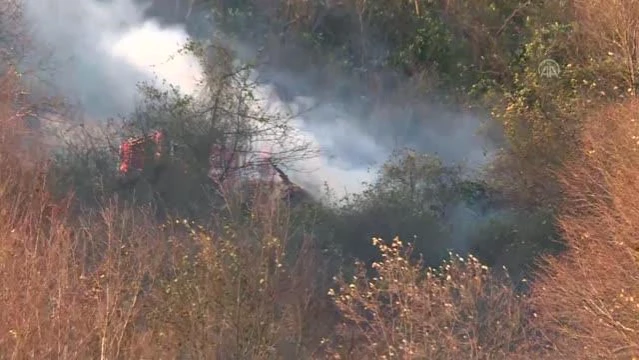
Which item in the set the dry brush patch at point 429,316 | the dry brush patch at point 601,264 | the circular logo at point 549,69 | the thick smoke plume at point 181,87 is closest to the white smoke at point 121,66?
the thick smoke plume at point 181,87

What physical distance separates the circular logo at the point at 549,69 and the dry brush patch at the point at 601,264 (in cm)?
434

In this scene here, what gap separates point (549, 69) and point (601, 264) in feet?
26.0

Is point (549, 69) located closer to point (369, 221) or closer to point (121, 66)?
point (369, 221)

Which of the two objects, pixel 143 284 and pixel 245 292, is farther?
pixel 245 292

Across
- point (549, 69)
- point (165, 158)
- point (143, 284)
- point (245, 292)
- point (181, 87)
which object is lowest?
point (143, 284)

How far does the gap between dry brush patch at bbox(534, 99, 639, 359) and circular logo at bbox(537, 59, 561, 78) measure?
4342 millimetres

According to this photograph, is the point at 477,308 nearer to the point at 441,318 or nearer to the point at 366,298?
the point at 441,318

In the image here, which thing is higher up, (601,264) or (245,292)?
(601,264)

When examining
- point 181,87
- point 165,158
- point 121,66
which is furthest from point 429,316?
point 121,66

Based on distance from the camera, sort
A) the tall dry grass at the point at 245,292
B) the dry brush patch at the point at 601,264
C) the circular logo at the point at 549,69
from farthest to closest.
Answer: the circular logo at the point at 549,69
the dry brush patch at the point at 601,264
the tall dry grass at the point at 245,292

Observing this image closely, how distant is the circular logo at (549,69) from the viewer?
1686 centimetres

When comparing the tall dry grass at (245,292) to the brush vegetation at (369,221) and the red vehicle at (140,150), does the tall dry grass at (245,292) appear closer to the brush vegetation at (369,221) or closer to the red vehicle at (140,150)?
the brush vegetation at (369,221)

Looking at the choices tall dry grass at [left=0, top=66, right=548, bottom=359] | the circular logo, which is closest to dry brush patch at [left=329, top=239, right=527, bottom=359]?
tall dry grass at [left=0, top=66, right=548, bottom=359]

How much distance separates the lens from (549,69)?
672 inches
